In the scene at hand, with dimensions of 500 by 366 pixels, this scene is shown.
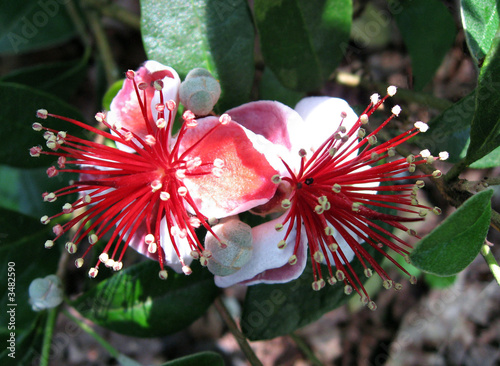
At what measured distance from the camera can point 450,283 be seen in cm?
264

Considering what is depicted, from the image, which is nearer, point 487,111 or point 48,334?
point 487,111

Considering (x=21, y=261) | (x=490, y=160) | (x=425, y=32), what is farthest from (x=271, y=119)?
(x=21, y=261)

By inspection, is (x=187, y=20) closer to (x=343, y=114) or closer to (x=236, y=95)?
(x=236, y=95)

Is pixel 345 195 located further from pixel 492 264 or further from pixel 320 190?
pixel 492 264

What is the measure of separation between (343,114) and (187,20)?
25.0 inches

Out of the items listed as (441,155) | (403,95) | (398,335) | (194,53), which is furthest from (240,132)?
(398,335)

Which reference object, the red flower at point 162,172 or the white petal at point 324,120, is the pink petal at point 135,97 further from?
the white petal at point 324,120

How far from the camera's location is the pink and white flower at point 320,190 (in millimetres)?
1370

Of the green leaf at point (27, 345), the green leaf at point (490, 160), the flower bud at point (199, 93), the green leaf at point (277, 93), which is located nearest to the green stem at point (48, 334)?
the green leaf at point (27, 345)

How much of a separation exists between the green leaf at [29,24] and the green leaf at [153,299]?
4.77 ft

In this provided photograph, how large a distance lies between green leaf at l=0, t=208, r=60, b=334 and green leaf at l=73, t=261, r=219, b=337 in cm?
38

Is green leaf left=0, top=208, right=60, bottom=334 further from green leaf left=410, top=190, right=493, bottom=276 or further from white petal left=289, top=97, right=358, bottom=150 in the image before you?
green leaf left=410, top=190, right=493, bottom=276

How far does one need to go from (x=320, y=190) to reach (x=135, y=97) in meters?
0.63

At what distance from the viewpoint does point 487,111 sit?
1.32 metres
